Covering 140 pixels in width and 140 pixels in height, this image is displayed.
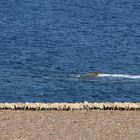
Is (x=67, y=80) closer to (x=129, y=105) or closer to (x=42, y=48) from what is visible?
(x=42, y=48)

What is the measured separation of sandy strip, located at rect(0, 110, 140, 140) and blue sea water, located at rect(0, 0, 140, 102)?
27.8m

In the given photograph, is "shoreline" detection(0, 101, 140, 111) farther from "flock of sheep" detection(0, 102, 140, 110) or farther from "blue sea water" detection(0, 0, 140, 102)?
"blue sea water" detection(0, 0, 140, 102)

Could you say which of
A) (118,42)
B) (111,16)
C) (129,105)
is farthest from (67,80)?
(111,16)

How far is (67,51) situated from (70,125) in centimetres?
5240

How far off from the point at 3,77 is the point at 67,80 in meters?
5.73

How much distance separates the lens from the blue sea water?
6031 centimetres

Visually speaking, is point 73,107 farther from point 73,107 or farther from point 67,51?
point 67,51

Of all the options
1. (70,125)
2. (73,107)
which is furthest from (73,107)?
(70,125)

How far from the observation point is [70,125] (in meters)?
27.0

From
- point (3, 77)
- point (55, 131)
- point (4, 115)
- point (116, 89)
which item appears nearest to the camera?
point (55, 131)

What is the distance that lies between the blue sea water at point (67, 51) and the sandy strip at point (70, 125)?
27.8m

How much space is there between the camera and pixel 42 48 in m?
81.1

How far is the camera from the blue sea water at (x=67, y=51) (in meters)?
60.3

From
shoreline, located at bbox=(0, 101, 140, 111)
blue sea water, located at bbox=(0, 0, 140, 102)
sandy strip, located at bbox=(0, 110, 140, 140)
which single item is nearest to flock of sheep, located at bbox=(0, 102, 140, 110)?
shoreline, located at bbox=(0, 101, 140, 111)
